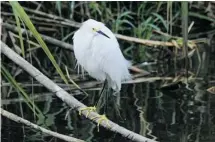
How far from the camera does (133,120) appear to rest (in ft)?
10.7

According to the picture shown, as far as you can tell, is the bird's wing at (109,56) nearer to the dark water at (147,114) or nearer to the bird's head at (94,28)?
the bird's head at (94,28)

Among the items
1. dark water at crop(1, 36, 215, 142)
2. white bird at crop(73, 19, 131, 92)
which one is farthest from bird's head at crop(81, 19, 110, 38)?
dark water at crop(1, 36, 215, 142)

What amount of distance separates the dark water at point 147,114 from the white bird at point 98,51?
317 mm

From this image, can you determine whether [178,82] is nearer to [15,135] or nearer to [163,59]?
[163,59]

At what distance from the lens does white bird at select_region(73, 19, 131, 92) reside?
2.60 meters

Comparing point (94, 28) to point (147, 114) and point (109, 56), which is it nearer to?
point (109, 56)

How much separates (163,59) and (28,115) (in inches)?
71.9

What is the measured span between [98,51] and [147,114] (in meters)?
0.90

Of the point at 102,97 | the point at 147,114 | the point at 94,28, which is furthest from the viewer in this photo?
the point at 147,114

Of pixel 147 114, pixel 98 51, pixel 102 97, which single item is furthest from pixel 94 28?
pixel 147 114

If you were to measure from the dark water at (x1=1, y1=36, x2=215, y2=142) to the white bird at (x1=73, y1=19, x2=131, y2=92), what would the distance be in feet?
1.04

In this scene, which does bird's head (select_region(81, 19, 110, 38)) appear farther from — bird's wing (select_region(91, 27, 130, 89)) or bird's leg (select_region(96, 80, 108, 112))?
bird's leg (select_region(96, 80, 108, 112))

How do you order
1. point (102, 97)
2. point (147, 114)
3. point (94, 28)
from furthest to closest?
point (147, 114)
point (102, 97)
point (94, 28)

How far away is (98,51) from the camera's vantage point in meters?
2.64
